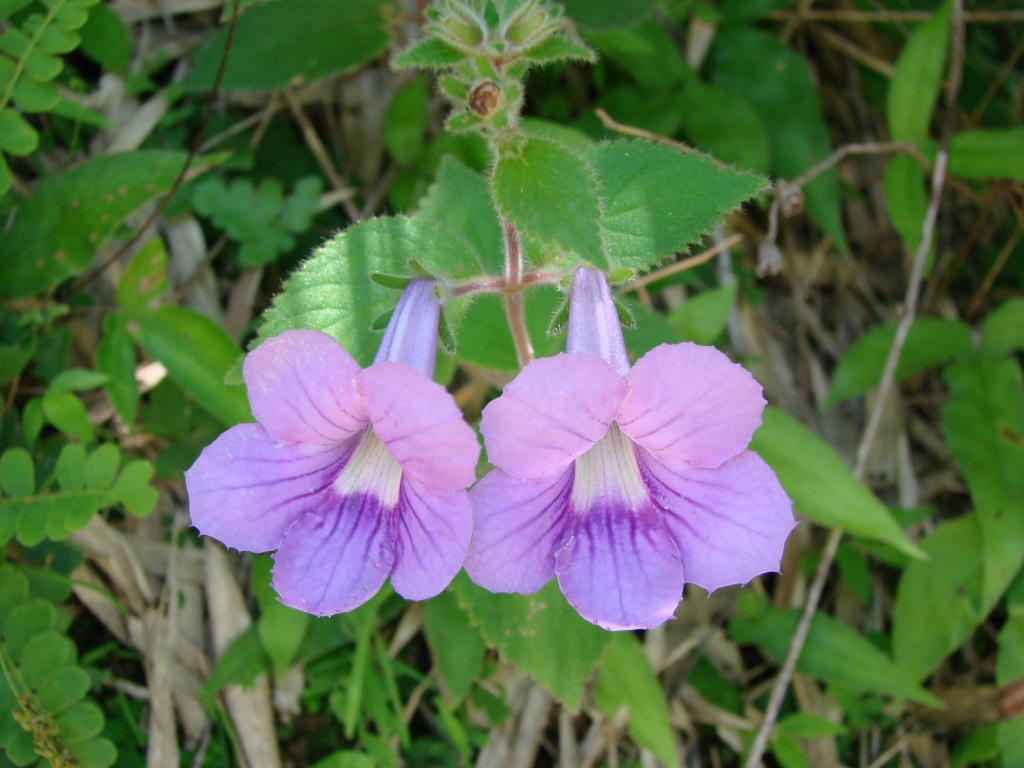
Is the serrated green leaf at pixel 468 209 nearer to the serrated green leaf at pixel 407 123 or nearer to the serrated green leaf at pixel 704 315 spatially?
the serrated green leaf at pixel 407 123

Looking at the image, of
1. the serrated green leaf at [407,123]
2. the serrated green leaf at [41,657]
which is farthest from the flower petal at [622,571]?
the serrated green leaf at [407,123]

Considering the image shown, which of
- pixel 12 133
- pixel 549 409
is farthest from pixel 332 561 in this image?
pixel 12 133

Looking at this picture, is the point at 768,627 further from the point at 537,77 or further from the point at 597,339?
the point at 537,77

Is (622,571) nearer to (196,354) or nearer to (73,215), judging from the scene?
(196,354)

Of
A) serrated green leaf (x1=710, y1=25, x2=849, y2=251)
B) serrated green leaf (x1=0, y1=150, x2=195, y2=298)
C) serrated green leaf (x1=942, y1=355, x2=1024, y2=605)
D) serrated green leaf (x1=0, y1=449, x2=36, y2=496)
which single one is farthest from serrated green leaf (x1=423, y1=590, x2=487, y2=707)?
serrated green leaf (x1=710, y1=25, x2=849, y2=251)

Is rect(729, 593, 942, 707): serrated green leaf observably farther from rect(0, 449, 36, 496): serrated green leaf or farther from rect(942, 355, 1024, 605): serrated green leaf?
rect(0, 449, 36, 496): serrated green leaf

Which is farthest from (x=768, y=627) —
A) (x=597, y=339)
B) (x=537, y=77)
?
(x=537, y=77)
